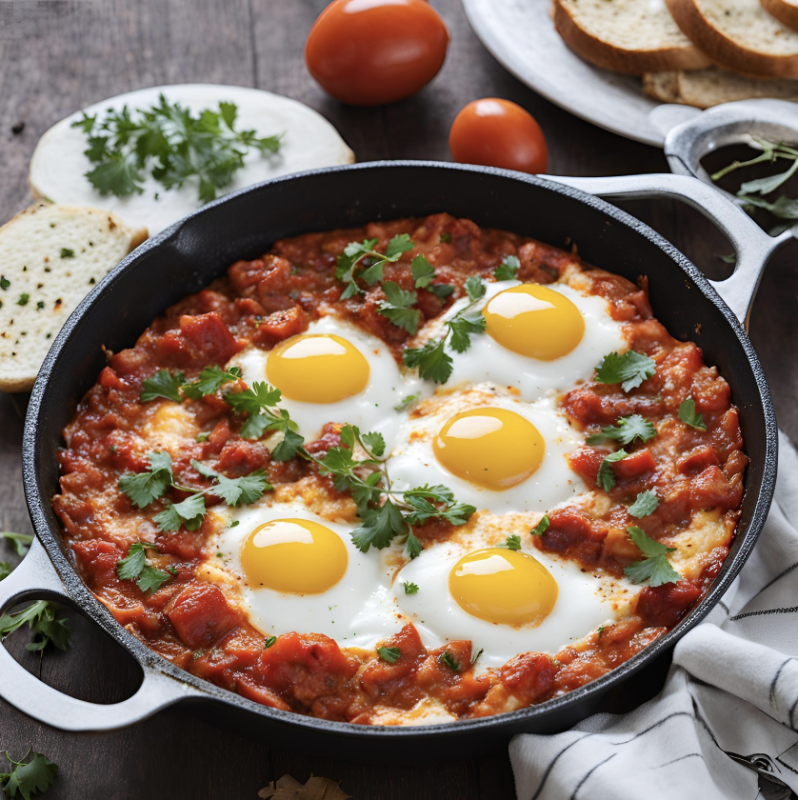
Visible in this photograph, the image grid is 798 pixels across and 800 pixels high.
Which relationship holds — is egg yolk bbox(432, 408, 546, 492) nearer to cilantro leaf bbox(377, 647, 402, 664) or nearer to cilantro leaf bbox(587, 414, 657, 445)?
cilantro leaf bbox(587, 414, 657, 445)

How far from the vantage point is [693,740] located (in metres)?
3.11

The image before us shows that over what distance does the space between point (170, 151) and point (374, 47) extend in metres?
1.31

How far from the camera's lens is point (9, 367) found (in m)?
4.50

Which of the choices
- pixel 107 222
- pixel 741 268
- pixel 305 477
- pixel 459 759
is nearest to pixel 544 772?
pixel 459 759

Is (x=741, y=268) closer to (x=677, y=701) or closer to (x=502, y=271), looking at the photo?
(x=502, y=271)

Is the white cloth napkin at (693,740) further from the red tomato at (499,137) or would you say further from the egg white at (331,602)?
the red tomato at (499,137)

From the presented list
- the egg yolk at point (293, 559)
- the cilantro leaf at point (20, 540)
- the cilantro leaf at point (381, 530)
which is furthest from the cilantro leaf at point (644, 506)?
the cilantro leaf at point (20, 540)

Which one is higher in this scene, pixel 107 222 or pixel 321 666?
pixel 107 222

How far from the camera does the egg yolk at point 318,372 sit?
13.6 ft

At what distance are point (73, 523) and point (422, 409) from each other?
1.52 metres

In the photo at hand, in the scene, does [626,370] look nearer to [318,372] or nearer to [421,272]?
→ [421,272]

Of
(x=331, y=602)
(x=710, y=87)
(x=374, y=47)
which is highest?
(x=374, y=47)

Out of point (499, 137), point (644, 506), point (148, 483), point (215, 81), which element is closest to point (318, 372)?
point (148, 483)

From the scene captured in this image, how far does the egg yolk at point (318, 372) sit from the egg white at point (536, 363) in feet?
1.21
